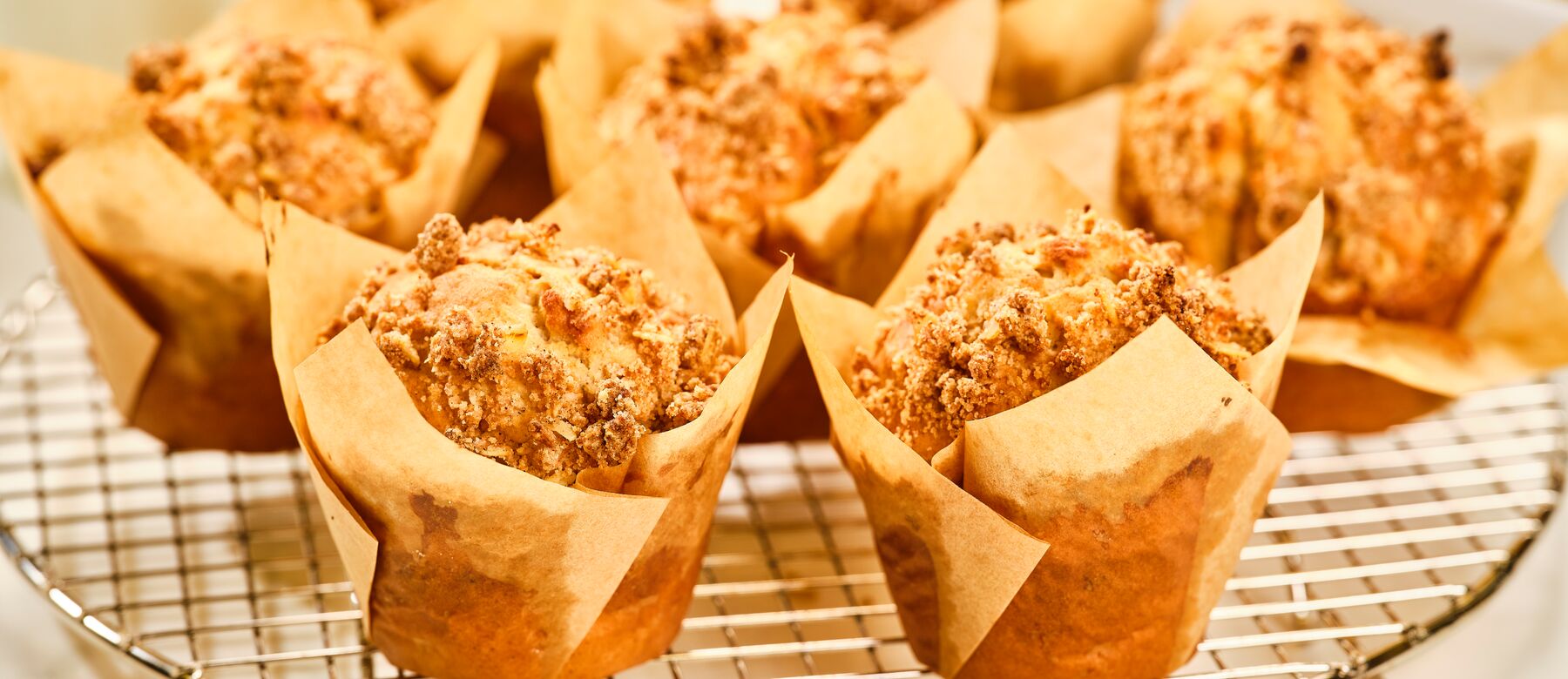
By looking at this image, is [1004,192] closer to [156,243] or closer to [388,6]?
[156,243]

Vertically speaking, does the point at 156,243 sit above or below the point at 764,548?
below

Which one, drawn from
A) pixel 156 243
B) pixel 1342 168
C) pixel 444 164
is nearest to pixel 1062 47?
pixel 1342 168

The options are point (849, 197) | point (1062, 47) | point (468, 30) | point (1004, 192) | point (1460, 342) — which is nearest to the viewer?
point (1004, 192)

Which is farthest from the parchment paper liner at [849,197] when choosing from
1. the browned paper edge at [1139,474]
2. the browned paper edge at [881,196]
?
the browned paper edge at [1139,474]

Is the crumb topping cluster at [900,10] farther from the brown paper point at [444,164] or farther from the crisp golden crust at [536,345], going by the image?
the crisp golden crust at [536,345]

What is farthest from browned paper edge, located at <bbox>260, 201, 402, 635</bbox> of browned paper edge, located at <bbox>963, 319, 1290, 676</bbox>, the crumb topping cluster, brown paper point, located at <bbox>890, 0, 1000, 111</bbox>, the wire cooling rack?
the crumb topping cluster

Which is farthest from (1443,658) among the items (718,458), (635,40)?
(635,40)
